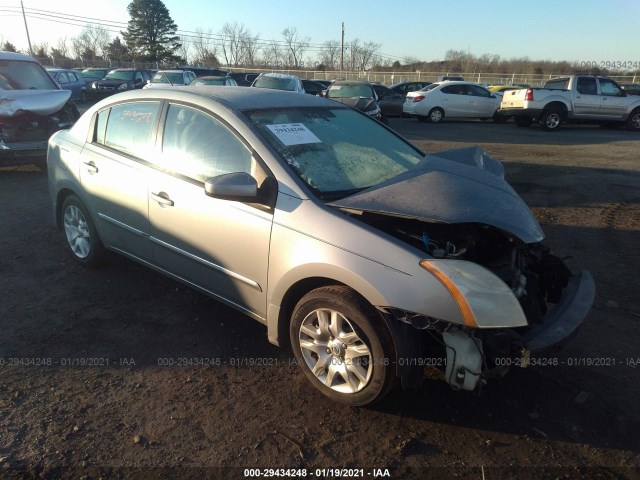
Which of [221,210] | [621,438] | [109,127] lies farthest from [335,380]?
[109,127]

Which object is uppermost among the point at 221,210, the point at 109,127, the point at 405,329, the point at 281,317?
the point at 109,127

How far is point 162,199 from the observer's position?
3.41m

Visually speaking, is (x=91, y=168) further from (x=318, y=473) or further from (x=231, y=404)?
(x=318, y=473)

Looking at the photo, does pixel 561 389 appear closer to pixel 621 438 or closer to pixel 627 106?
pixel 621 438

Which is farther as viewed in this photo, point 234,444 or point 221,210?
point 221,210

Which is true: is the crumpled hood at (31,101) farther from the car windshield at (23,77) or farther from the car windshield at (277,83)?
the car windshield at (277,83)

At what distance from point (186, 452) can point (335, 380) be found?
0.88 m

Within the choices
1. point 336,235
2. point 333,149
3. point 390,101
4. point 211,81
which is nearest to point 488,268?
point 336,235

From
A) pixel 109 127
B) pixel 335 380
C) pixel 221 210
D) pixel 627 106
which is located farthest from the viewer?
pixel 627 106

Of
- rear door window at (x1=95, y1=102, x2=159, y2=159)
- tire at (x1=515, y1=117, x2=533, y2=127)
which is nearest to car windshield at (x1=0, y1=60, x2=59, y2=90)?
rear door window at (x1=95, y1=102, x2=159, y2=159)

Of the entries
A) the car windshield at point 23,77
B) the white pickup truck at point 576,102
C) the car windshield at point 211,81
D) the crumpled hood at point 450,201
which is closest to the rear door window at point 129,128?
the crumpled hood at point 450,201

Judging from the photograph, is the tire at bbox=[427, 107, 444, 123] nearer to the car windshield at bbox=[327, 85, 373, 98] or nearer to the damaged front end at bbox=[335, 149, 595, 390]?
the car windshield at bbox=[327, 85, 373, 98]

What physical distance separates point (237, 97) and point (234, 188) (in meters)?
1.02

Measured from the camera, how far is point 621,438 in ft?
8.21
